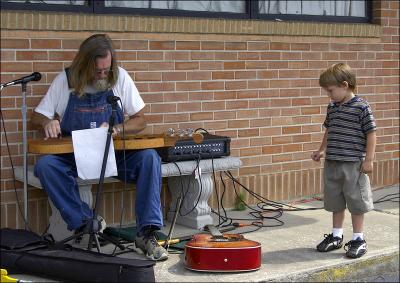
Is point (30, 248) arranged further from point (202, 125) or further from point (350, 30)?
point (350, 30)

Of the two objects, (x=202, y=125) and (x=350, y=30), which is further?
(x=350, y=30)

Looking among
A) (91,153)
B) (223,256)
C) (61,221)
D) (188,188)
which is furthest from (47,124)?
(223,256)

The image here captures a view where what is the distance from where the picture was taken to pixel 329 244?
18.3 feet

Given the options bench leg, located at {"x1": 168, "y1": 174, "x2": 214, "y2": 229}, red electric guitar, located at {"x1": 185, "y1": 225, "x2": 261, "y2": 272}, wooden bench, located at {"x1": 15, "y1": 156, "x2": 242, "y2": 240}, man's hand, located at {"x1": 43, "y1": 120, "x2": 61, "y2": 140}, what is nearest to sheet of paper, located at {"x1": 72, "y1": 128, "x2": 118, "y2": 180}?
man's hand, located at {"x1": 43, "y1": 120, "x2": 61, "y2": 140}

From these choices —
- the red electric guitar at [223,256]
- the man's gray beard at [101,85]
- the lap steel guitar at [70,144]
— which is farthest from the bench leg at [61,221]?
the red electric guitar at [223,256]

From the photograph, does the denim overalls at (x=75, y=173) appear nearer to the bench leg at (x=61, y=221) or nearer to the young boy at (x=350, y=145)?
the bench leg at (x=61, y=221)

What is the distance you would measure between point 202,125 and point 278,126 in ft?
2.81

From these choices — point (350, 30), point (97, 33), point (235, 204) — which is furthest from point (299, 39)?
point (97, 33)

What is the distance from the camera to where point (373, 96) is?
7.85 metres

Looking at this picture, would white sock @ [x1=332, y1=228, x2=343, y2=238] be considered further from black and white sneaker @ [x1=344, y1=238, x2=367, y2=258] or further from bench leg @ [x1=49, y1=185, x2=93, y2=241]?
bench leg @ [x1=49, y1=185, x2=93, y2=241]

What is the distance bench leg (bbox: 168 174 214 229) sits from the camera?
6105mm

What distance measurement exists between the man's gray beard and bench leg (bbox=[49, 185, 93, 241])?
71cm

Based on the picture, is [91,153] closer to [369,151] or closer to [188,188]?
[188,188]

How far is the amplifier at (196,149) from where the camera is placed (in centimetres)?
584
